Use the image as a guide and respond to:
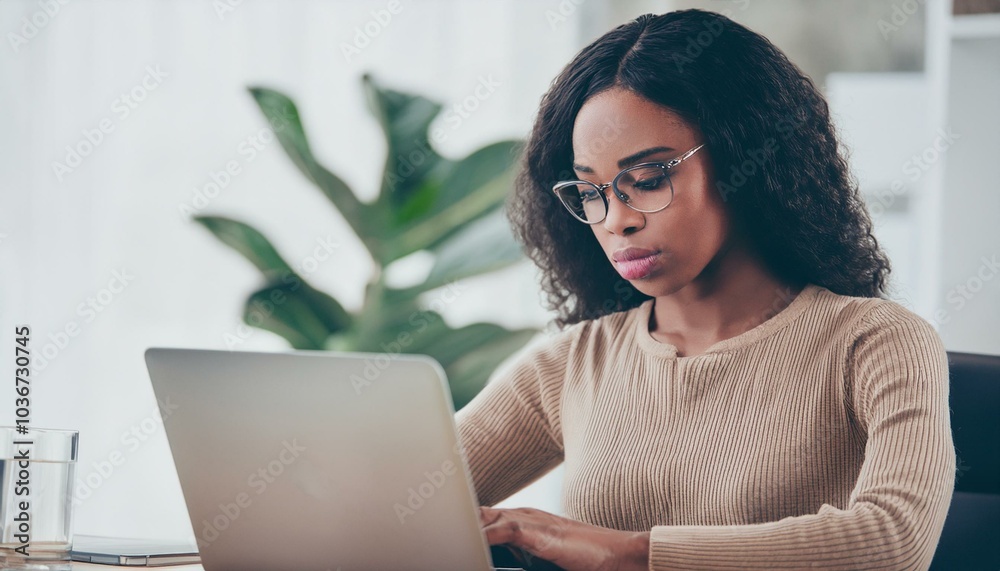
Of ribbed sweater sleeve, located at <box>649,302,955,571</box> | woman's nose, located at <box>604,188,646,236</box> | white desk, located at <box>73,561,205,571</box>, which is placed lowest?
white desk, located at <box>73,561,205,571</box>

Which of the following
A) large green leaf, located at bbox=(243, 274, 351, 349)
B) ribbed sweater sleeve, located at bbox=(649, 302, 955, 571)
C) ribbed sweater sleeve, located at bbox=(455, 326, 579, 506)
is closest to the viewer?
ribbed sweater sleeve, located at bbox=(649, 302, 955, 571)

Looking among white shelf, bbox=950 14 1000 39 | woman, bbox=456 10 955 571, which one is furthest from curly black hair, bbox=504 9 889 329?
white shelf, bbox=950 14 1000 39

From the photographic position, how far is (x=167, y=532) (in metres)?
2.36

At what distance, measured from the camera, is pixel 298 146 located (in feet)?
6.31

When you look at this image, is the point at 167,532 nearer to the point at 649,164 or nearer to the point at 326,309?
the point at 326,309

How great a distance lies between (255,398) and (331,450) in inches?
3.1

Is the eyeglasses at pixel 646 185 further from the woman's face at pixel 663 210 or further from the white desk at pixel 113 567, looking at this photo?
the white desk at pixel 113 567

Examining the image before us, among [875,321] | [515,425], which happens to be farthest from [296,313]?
[875,321]

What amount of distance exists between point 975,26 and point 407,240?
1.23 meters

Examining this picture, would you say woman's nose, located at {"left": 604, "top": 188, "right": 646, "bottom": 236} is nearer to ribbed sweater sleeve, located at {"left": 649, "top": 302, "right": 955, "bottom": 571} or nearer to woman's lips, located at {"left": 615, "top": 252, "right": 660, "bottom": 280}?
woman's lips, located at {"left": 615, "top": 252, "right": 660, "bottom": 280}

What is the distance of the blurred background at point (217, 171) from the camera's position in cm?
204

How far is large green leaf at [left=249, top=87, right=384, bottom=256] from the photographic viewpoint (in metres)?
1.91

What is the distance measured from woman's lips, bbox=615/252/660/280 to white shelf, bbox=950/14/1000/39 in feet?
4.08

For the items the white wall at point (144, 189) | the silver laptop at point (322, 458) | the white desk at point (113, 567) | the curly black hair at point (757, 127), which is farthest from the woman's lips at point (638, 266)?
the white wall at point (144, 189)
